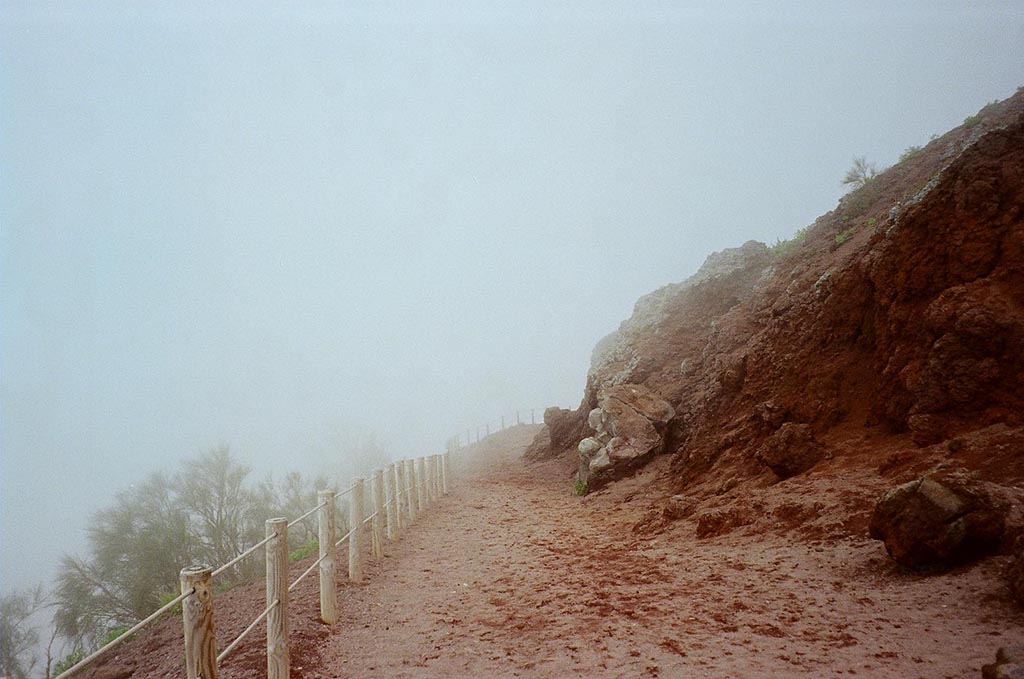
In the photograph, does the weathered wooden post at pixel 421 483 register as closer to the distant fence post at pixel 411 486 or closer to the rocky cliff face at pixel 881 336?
the distant fence post at pixel 411 486

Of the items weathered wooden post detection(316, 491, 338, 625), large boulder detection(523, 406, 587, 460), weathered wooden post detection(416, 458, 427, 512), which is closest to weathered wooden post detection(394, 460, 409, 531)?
weathered wooden post detection(416, 458, 427, 512)

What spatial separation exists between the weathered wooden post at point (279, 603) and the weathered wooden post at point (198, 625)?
1.21 m

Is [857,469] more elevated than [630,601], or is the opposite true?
[857,469]

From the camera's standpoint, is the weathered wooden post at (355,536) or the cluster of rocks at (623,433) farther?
the cluster of rocks at (623,433)

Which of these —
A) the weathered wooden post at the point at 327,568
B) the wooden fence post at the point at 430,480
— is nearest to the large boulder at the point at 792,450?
the weathered wooden post at the point at 327,568

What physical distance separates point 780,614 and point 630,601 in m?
1.69

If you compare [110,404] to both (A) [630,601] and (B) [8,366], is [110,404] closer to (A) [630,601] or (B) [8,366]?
(B) [8,366]

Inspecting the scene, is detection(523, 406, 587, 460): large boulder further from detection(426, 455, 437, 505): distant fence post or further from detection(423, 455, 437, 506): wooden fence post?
detection(423, 455, 437, 506): wooden fence post

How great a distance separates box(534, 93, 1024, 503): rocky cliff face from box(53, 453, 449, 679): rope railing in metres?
5.31

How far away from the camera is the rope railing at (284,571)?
12.0 feet

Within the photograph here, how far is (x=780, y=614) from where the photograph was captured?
541 cm

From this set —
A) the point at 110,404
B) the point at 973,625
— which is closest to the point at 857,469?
the point at 973,625

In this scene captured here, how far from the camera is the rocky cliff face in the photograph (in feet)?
24.7

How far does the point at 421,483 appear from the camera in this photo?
15344 mm
